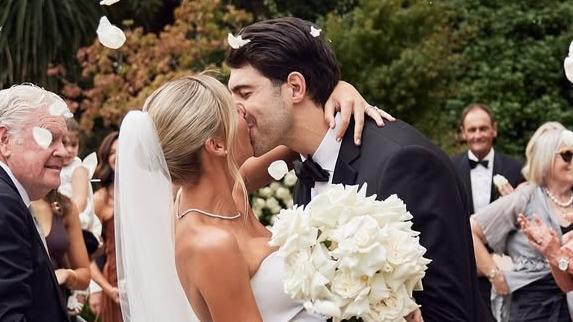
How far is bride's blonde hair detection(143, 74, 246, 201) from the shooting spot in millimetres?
3783

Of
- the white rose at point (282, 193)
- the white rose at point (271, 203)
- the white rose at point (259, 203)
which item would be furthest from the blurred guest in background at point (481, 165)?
the white rose at point (259, 203)

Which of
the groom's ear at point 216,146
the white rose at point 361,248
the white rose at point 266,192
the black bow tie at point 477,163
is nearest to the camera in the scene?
the white rose at point 361,248

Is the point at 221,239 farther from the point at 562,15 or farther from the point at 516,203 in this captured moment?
the point at 562,15

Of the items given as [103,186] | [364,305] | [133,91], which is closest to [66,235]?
[103,186]

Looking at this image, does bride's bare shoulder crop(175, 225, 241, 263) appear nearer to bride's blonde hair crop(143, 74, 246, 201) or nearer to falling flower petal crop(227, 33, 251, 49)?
bride's blonde hair crop(143, 74, 246, 201)

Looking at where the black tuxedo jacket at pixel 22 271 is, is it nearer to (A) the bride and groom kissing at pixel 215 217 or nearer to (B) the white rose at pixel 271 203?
(A) the bride and groom kissing at pixel 215 217

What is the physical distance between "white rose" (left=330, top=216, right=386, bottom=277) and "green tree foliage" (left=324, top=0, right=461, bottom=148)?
1159cm

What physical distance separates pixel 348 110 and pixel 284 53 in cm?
30

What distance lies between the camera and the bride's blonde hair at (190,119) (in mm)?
3783

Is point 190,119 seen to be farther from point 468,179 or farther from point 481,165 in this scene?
point 481,165

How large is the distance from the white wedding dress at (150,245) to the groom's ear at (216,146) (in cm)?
15

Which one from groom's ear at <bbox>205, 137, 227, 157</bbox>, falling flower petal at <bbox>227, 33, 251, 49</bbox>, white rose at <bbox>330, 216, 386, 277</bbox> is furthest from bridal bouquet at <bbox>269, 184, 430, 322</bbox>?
falling flower petal at <bbox>227, 33, 251, 49</bbox>

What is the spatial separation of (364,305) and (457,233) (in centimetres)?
60

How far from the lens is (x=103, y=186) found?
8508 mm
